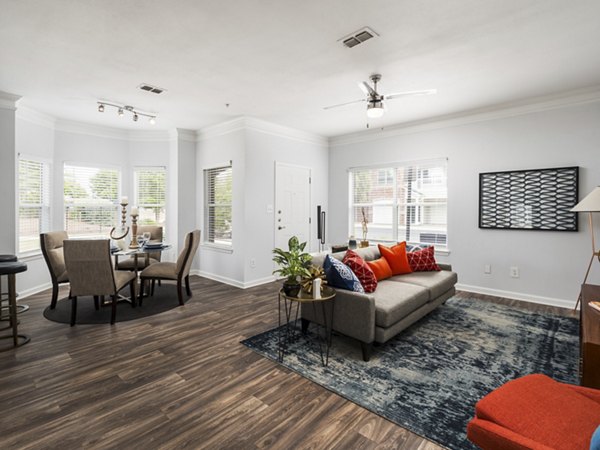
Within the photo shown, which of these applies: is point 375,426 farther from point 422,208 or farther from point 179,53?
point 422,208

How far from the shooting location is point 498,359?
2.68m

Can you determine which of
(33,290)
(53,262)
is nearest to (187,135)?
(53,262)

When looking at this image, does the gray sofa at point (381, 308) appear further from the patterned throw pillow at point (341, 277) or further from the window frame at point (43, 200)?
the window frame at point (43, 200)

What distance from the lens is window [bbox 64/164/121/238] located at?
5.38 m

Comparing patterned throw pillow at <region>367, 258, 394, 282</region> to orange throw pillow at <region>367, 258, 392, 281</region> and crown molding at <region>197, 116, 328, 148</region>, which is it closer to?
orange throw pillow at <region>367, 258, 392, 281</region>

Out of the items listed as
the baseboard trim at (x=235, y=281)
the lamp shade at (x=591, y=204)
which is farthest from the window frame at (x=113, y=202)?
the lamp shade at (x=591, y=204)

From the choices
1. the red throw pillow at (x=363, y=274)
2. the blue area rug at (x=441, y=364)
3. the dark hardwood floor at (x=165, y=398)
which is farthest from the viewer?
the red throw pillow at (x=363, y=274)

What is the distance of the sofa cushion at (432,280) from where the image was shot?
349 centimetres

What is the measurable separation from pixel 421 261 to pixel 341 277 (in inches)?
67.2

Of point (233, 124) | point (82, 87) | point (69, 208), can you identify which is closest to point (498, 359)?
point (233, 124)

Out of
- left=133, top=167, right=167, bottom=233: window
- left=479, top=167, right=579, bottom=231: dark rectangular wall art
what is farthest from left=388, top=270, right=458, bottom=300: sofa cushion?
left=133, top=167, right=167, bottom=233: window

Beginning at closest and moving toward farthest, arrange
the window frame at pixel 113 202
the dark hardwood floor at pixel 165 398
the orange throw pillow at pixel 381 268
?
1. the dark hardwood floor at pixel 165 398
2. the orange throw pillow at pixel 381 268
3. the window frame at pixel 113 202

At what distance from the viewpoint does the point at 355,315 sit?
268 centimetres

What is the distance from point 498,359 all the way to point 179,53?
3997 mm
